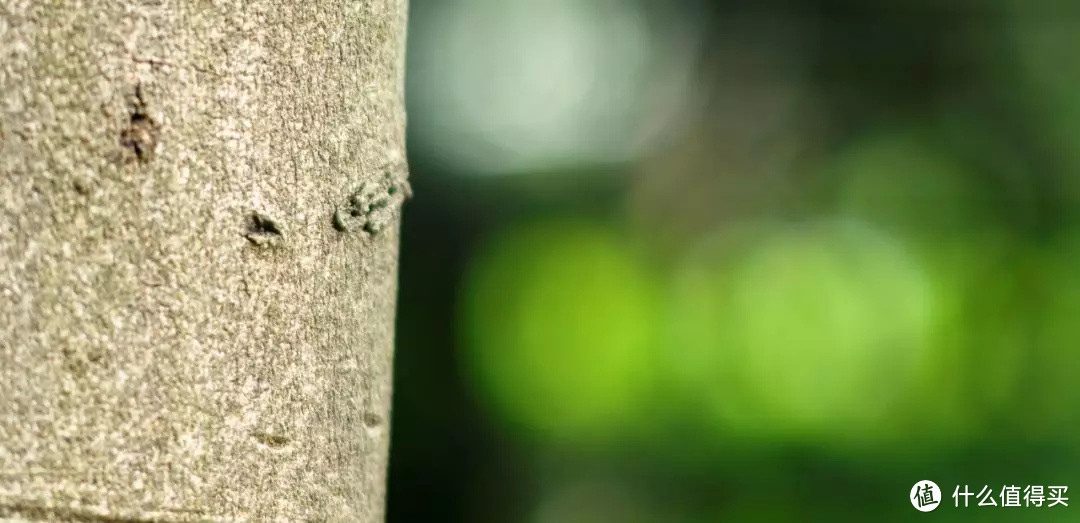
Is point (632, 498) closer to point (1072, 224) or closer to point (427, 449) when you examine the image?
point (427, 449)

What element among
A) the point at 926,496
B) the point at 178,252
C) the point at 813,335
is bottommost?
the point at 926,496

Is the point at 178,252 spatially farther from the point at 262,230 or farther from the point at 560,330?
the point at 560,330

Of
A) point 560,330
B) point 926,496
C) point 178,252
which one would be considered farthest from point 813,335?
point 178,252

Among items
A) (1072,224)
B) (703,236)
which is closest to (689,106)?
(703,236)

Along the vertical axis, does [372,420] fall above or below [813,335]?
below

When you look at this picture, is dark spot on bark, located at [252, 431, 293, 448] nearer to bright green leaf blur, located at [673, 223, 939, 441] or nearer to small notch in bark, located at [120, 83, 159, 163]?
small notch in bark, located at [120, 83, 159, 163]

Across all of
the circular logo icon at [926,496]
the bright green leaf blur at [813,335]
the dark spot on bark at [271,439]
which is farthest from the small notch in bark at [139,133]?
the bright green leaf blur at [813,335]

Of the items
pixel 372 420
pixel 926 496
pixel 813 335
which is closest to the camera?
pixel 372 420
